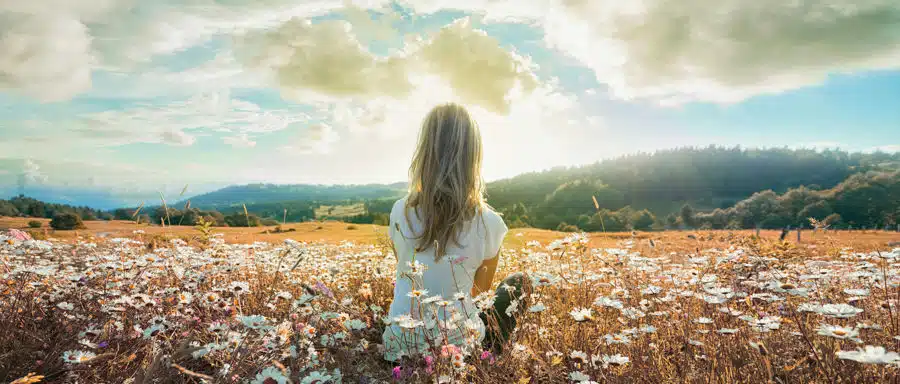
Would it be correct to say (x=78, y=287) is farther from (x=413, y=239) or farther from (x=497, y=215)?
(x=497, y=215)

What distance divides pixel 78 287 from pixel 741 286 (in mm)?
5527

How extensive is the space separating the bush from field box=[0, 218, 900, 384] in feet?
22.1

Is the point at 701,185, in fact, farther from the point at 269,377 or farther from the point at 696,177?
the point at 269,377

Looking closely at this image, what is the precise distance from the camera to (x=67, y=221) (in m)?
10.5

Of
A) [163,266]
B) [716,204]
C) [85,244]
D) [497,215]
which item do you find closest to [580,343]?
[497,215]

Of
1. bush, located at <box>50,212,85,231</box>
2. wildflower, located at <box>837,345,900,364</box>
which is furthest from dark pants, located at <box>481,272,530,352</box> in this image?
bush, located at <box>50,212,85,231</box>

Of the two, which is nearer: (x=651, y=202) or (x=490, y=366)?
(x=490, y=366)

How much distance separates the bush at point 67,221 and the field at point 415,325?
22.1ft

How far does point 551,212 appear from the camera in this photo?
60.9 metres

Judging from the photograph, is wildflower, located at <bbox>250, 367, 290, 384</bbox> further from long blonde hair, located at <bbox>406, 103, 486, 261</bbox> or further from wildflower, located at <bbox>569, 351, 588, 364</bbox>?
long blonde hair, located at <bbox>406, 103, 486, 261</bbox>

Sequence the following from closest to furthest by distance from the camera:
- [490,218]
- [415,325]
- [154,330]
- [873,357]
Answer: [873,357], [415,325], [154,330], [490,218]

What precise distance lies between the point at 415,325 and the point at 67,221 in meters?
12.1

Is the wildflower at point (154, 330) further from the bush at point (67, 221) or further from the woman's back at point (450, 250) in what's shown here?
the bush at point (67, 221)

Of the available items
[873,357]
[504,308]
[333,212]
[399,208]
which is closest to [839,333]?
[873,357]
